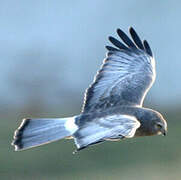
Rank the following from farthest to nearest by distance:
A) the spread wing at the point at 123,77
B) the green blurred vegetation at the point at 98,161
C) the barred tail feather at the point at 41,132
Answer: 1. the green blurred vegetation at the point at 98,161
2. the spread wing at the point at 123,77
3. the barred tail feather at the point at 41,132

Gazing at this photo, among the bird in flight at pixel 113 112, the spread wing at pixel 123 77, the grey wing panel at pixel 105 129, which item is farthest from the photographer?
the spread wing at pixel 123 77

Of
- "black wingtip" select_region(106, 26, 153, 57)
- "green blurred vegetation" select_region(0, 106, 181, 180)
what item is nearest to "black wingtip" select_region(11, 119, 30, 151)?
"black wingtip" select_region(106, 26, 153, 57)

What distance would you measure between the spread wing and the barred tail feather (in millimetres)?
468

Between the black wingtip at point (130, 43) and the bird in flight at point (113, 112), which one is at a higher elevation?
the black wingtip at point (130, 43)

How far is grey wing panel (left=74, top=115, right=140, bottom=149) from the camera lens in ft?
27.5

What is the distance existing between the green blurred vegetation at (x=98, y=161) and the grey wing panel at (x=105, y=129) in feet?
9.07

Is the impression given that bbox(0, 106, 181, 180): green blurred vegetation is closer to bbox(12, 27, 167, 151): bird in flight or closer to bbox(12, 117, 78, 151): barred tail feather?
bbox(12, 27, 167, 151): bird in flight

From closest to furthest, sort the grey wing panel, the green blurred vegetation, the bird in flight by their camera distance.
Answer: the grey wing panel, the bird in flight, the green blurred vegetation

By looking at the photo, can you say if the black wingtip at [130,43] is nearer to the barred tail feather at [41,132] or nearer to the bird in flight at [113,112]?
the bird in flight at [113,112]

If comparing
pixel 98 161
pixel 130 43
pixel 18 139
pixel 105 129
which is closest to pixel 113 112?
pixel 18 139

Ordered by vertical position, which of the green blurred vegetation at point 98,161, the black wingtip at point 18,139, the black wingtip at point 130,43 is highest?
the black wingtip at point 130,43

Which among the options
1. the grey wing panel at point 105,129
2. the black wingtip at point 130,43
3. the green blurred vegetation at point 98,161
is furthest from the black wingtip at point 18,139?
the green blurred vegetation at point 98,161

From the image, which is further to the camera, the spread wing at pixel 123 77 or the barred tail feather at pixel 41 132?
the spread wing at pixel 123 77

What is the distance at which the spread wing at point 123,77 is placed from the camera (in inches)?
394
